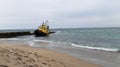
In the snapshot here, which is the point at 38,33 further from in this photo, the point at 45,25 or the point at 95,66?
the point at 95,66

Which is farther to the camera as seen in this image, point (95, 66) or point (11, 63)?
point (95, 66)

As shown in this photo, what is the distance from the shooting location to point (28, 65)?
8.97 metres

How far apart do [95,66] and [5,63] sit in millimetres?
5174

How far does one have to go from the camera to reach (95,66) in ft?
38.3

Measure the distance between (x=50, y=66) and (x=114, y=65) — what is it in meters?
Answer: 4.07

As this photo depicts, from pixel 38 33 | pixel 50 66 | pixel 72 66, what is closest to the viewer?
pixel 50 66

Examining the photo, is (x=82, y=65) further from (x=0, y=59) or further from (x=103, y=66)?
(x=0, y=59)

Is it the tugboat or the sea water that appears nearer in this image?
the sea water

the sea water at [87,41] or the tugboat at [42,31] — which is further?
the tugboat at [42,31]

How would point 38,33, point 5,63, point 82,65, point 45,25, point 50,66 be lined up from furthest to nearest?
point 45,25
point 38,33
point 82,65
point 50,66
point 5,63

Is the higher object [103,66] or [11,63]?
[11,63]

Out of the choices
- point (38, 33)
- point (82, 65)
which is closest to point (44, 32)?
point (38, 33)

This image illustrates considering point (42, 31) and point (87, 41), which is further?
point (42, 31)

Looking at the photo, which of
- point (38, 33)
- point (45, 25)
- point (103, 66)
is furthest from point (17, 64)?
point (45, 25)
